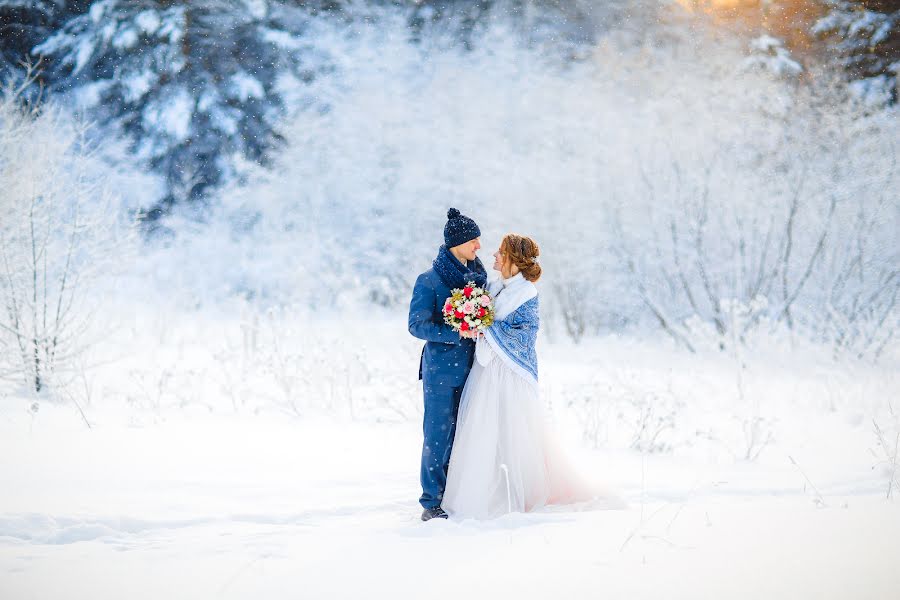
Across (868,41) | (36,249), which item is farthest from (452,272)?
(868,41)

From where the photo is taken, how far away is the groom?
3217 mm

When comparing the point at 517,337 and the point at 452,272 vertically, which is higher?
the point at 452,272

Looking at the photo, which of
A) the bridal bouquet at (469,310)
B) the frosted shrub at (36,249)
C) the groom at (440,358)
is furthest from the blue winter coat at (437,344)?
the frosted shrub at (36,249)

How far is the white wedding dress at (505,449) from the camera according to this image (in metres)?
3.17

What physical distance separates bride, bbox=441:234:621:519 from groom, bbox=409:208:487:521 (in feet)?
0.19

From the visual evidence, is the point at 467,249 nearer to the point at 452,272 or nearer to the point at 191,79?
the point at 452,272

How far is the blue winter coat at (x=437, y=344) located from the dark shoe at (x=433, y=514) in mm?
688

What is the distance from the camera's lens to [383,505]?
3.55 m

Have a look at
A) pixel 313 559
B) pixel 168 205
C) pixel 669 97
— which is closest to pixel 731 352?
pixel 669 97

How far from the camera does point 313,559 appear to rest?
2.55 meters

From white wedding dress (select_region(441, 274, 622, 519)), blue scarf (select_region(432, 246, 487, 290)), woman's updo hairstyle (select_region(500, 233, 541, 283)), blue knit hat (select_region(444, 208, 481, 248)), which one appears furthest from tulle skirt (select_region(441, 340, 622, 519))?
blue knit hat (select_region(444, 208, 481, 248))

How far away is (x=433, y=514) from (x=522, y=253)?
1.53 metres

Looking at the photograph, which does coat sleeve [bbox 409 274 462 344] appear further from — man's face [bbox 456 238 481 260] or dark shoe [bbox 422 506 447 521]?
dark shoe [bbox 422 506 447 521]

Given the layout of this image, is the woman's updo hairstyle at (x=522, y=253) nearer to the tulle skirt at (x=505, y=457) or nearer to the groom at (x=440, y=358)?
the groom at (x=440, y=358)
